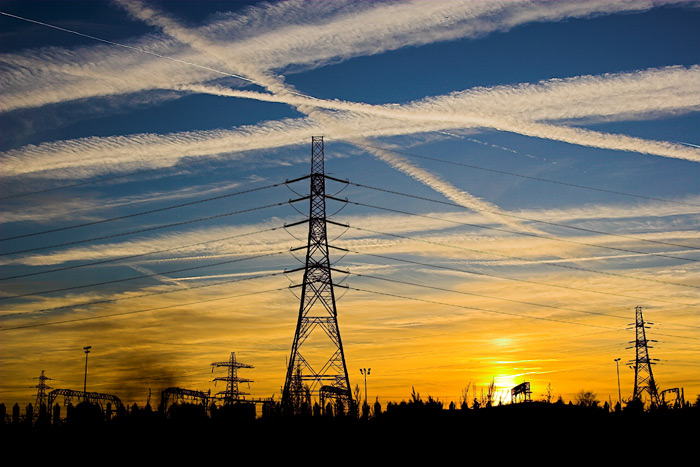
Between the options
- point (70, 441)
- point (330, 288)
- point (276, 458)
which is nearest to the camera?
point (276, 458)

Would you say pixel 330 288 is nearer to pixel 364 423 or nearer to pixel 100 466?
pixel 364 423

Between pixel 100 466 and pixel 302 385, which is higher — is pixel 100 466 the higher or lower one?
the lower one

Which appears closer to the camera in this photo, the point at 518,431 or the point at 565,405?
the point at 518,431

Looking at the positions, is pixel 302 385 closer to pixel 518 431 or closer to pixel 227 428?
pixel 227 428

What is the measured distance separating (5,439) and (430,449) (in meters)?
26.7

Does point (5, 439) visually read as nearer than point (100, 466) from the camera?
No

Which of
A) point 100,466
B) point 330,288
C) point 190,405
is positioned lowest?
point 100,466

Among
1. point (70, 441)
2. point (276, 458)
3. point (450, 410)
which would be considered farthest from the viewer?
point (450, 410)

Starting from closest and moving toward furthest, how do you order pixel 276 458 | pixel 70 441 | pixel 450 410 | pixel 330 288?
pixel 276 458 → pixel 70 441 → pixel 450 410 → pixel 330 288

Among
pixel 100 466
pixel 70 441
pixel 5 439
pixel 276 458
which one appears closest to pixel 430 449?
pixel 276 458

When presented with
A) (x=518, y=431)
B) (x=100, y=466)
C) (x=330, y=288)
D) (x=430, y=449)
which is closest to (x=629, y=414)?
(x=518, y=431)

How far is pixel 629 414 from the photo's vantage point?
4738 centimetres

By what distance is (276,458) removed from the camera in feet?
133

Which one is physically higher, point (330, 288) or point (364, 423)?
point (330, 288)
